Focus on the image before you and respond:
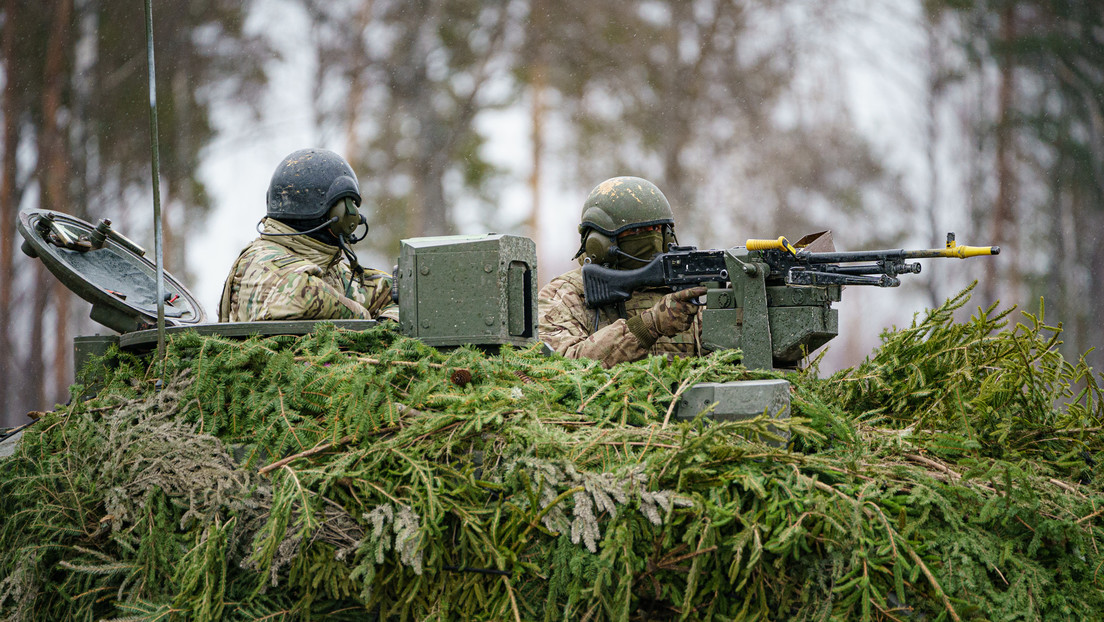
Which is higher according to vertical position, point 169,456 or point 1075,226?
point 1075,226

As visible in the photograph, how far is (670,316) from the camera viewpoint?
4707 millimetres

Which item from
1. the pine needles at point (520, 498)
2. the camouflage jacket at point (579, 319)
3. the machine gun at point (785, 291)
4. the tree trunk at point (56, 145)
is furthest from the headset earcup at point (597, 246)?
the tree trunk at point (56, 145)

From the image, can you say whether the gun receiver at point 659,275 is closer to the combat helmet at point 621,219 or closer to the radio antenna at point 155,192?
the combat helmet at point 621,219

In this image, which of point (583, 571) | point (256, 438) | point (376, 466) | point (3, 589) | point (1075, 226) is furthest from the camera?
point (1075, 226)

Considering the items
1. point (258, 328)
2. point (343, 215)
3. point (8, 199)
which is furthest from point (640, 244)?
point (8, 199)

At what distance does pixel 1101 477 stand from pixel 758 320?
4.89 ft

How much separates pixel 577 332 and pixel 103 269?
224 cm

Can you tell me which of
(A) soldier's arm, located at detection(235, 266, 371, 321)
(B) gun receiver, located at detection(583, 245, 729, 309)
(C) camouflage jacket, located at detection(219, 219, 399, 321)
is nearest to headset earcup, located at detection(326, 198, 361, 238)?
(C) camouflage jacket, located at detection(219, 219, 399, 321)

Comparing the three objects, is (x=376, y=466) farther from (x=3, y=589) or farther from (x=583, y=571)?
(x=3, y=589)

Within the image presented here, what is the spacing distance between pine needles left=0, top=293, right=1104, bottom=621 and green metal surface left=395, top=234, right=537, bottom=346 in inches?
7.5

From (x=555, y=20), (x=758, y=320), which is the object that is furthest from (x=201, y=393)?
(x=555, y=20)

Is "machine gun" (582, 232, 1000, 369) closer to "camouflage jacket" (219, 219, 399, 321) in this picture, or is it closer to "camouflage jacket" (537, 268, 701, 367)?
"camouflage jacket" (537, 268, 701, 367)

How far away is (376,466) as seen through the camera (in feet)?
9.93

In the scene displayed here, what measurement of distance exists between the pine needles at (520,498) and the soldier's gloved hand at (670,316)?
117 cm
